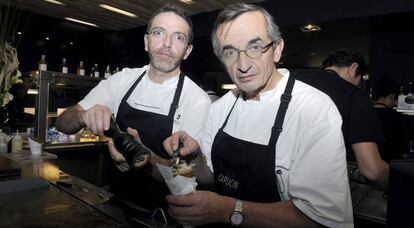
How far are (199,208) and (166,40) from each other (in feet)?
3.22

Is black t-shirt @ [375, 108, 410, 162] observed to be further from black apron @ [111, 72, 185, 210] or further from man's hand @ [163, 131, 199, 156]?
man's hand @ [163, 131, 199, 156]

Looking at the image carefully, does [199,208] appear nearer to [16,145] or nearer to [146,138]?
[146,138]

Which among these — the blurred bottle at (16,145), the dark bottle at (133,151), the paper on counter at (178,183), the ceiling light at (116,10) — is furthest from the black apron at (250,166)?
the ceiling light at (116,10)

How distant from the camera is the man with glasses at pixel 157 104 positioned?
5.74 feet

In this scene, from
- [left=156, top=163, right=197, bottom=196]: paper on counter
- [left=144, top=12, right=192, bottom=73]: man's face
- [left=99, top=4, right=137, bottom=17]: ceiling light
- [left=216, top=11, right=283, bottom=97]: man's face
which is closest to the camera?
[left=156, top=163, right=197, bottom=196]: paper on counter

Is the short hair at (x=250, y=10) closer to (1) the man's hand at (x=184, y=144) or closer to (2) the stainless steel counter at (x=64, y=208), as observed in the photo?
(1) the man's hand at (x=184, y=144)

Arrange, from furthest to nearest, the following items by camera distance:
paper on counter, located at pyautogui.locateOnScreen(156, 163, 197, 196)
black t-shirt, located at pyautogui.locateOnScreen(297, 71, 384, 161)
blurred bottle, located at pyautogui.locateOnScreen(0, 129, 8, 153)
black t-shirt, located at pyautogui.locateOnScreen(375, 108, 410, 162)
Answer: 1. black t-shirt, located at pyautogui.locateOnScreen(375, 108, 410, 162)
2. blurred bottle, located at pyautogui.locateOnScreen(0, 129, 8, 153)
3. black t-shirt, located at pyautogui.locateOnScreen(297, 71, 384, 161)
4. paper on counter, located at pyautogui.locateOnScreen(156, 163, 197, 196)

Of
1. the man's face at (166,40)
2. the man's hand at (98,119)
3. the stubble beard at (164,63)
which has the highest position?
the man's face at (166,40)

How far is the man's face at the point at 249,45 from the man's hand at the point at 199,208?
1.56 feet

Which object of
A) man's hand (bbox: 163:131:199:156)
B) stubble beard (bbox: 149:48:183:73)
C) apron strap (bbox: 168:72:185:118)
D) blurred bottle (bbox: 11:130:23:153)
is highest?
stubble beard (bbox: 149:48:183:73)

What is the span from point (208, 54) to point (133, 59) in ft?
5.24

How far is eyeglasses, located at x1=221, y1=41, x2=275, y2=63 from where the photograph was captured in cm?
129

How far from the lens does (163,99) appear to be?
74.0 inches

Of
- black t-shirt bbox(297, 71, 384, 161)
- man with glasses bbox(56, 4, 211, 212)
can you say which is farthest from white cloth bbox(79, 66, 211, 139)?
black t-shirt bbox(297, 71, 384, 161)
